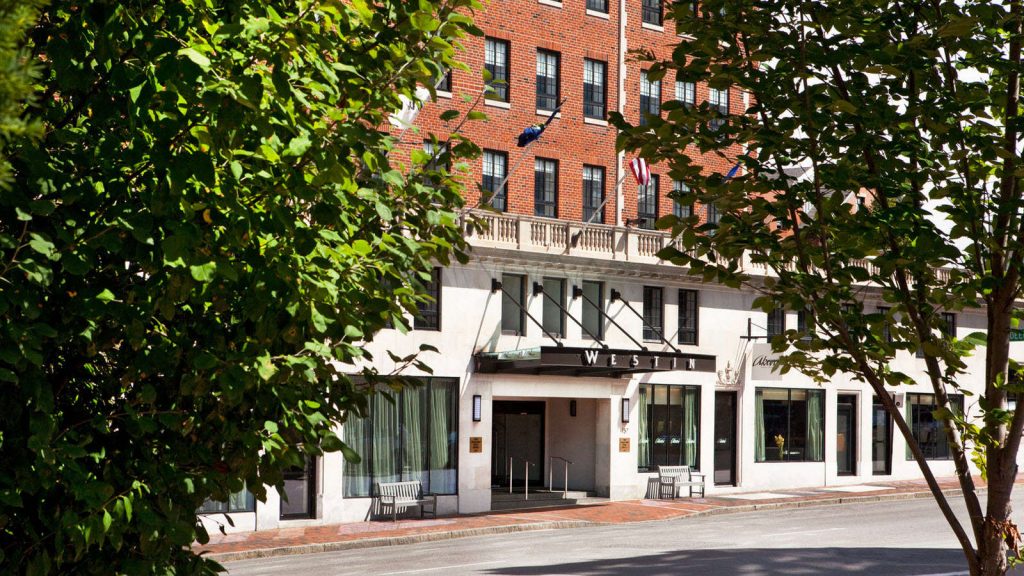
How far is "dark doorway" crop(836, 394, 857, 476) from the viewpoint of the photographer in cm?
4231

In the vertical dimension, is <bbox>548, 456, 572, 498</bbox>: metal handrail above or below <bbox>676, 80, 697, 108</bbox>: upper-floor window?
below

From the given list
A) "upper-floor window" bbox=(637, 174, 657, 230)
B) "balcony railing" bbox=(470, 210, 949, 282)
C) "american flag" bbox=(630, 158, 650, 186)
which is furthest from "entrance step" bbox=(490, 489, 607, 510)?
"american flag" bbox=(630, 158, 650, 186)

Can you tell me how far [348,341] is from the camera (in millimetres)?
5824

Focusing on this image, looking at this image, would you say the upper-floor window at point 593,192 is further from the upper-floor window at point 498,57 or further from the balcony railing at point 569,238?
the upper-floor window at point 498,57

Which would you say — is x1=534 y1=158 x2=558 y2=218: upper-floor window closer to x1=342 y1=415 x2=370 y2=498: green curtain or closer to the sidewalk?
the sidewalk

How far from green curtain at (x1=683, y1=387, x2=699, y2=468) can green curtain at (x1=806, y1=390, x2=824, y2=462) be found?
5.72 metres

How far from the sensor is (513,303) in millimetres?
32781

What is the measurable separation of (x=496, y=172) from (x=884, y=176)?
91.8 ft

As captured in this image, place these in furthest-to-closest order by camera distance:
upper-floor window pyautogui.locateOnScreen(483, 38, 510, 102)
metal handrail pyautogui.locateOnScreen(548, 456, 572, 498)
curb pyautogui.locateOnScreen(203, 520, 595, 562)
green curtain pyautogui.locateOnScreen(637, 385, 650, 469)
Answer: green curtain pyautogui.locateOnScreen(637, 385, 650, 469), metal handrail pyautogui.locateOnScreen(548, 456, 572, 498), upper-floor window pyautogui.locateOnScreen(483, 38, 510, 102), curb pyautogui.locateOnScreen(203, 520, 595, 562)

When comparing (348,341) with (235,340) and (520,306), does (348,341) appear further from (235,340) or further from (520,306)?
(520,306)

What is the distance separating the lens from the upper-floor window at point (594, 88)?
36188mm

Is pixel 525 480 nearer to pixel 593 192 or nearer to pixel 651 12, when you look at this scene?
pixel 593 192

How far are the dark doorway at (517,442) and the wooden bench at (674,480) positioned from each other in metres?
3.58

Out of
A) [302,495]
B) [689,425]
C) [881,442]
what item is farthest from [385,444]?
[881,442]
